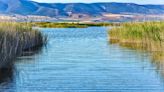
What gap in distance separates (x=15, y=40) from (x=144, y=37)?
7.97m

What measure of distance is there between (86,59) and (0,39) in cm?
458

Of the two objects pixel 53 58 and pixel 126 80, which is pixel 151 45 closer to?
pixel 53 58

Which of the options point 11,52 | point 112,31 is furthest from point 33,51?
point 112,31

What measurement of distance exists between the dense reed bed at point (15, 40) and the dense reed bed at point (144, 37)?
4513 mm

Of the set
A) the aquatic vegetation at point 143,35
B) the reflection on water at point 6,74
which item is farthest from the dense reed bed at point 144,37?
the reflection on water at point 6,74

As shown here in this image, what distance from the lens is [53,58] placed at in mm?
22469

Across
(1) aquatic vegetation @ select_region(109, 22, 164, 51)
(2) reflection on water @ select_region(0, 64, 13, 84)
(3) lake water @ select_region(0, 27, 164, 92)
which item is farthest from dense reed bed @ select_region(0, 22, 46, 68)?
(1) aquatic vegetation @ select_region(109, 22, 164, 51)

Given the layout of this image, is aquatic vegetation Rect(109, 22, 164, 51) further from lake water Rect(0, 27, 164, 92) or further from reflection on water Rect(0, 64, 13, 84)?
reflection on water Rect(0, 64, 13, 84)

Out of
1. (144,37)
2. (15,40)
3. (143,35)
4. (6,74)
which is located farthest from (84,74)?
(143,35)

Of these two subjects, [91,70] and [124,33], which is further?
[124,33]

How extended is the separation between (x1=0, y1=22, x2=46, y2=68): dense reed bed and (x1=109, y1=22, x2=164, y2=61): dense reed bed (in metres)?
4.51

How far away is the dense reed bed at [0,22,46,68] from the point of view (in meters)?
17.5

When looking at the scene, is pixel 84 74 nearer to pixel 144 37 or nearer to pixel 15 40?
Result: pixel 15 40

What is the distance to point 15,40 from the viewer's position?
2172cm
